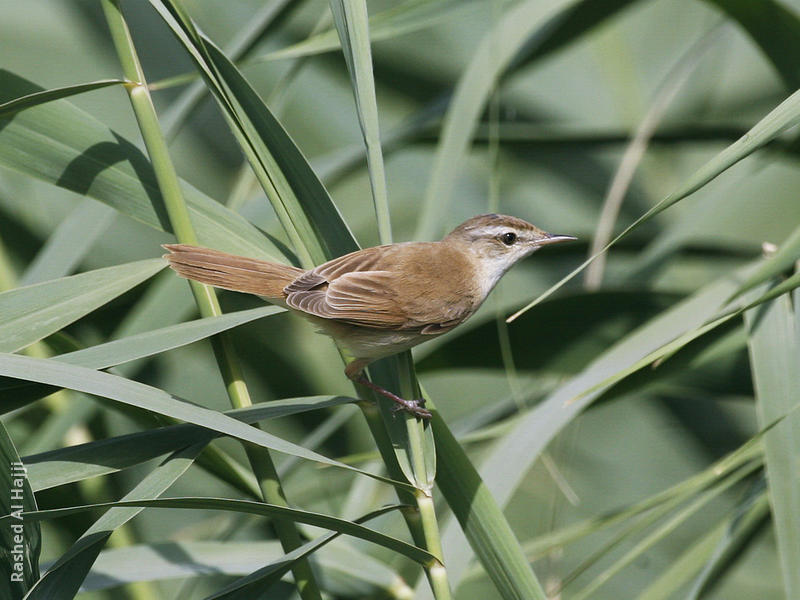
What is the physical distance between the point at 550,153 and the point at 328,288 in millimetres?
1732

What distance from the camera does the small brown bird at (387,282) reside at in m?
1.37

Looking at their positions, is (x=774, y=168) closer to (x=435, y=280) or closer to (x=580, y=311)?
(x=580, y=311)

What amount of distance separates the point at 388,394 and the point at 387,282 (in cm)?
37

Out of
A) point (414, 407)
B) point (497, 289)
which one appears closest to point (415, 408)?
point (414, 407)

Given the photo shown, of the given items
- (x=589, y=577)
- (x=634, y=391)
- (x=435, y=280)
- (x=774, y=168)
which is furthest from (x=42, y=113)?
(x=774, y=168)

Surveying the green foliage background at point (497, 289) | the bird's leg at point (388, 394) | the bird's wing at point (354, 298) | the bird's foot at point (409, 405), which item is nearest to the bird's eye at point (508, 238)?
the green foliage background at point (497, 289)

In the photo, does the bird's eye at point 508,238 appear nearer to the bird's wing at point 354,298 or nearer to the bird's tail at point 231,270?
the bird's wing at point 354,298

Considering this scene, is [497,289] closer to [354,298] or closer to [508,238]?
[508,238]

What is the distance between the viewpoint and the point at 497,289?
72.9 inches

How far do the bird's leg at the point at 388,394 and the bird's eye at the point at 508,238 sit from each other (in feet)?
1.88

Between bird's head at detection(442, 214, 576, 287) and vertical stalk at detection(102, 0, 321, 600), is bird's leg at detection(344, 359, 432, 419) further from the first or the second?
bird's head at detection(442, 214, 576, 287)

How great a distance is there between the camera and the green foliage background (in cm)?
135

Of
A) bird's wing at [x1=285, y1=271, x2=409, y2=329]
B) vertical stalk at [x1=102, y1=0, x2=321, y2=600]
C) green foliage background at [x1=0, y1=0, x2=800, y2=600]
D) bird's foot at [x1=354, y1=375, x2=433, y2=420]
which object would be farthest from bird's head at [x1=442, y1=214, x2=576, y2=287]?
vertical stalk at [x1=102, y1=0, x2=321, y2=600]

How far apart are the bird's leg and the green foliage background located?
4 centimetres
